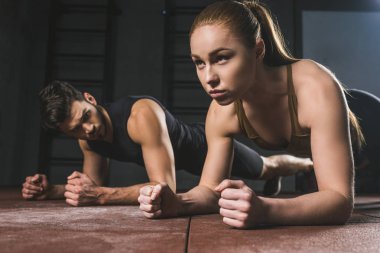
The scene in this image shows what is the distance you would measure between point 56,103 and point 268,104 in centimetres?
114

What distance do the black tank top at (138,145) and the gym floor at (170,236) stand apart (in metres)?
0.79

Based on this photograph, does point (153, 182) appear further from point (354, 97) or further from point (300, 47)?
point (300, 47)

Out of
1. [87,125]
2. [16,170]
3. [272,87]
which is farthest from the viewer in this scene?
[16,170]

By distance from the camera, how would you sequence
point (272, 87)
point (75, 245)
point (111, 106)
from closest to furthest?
point (75, 245)
point (272, 87)
point (111, 106)

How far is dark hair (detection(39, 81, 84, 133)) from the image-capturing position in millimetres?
1929

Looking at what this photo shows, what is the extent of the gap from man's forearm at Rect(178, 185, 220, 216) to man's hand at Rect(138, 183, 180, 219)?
5cm

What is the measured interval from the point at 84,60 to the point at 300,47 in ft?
8.88

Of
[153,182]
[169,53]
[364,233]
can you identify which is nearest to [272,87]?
[364,233]

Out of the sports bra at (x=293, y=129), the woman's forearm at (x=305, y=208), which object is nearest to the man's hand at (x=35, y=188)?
the sports bra at (x=293, y=129)

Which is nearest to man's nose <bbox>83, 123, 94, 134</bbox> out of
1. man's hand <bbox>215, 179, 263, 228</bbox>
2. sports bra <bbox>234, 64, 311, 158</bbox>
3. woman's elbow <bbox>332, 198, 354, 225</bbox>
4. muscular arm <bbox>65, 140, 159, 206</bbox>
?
muscular arm <bbox>65, 140, 159, 206</bbox>

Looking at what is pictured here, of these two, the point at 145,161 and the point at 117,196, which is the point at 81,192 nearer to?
the point at 117,196

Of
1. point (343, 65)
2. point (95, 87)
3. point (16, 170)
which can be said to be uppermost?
Result: point (343, 65)

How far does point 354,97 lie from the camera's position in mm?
2066

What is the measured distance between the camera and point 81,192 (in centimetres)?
174
